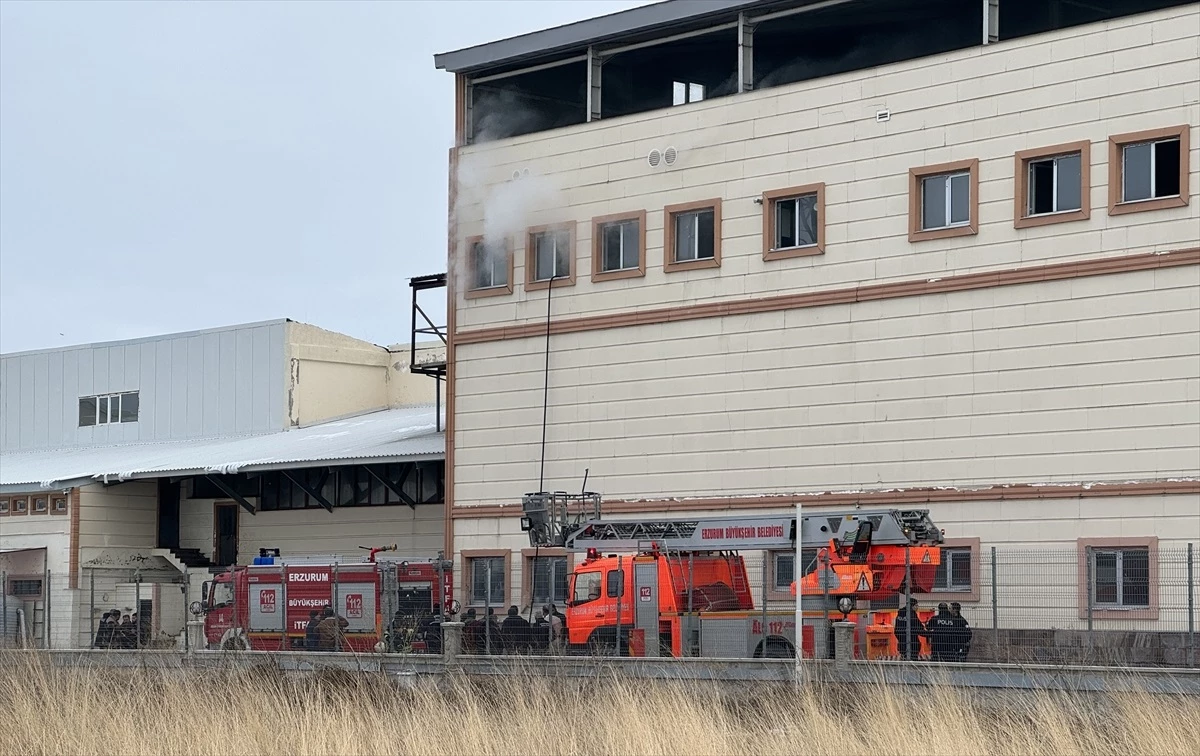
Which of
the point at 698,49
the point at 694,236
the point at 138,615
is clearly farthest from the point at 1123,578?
the point at 138,615

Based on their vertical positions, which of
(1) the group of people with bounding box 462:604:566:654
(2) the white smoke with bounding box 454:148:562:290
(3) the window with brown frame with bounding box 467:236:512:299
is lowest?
(1) the group of people with bounding box 462:604:566:654

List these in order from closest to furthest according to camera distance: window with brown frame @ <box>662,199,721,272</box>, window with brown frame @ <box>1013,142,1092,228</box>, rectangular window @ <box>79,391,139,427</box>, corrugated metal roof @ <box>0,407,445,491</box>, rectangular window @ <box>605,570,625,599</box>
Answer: rectangular window @ <box>605,570,625,599</box> < window with brown frame @ <box>1013,142,1092,228</box> < window with brown frame @ <box>662,199,721,272</box> < corrugated metal roof @ <box>0,407,445,491</box> < rectangular window @ <box>79,391,139,427</box>

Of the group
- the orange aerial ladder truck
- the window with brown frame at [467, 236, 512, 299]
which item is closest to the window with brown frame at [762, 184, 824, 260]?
the orange aerial ladder truck

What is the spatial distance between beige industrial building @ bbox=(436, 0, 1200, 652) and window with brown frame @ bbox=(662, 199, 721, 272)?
0.06m

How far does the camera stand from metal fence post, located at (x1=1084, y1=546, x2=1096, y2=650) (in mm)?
26969

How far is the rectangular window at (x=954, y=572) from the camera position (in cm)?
3203

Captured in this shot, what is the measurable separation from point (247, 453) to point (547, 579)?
13154 mm

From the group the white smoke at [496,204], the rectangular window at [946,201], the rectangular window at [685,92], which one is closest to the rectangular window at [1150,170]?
the rectangular window at [946,201]

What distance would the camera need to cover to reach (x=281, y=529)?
48719 mm

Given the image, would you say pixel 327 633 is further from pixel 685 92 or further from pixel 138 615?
pixel 685 92

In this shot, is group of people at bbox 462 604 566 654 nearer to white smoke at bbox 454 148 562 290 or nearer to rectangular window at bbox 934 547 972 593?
rectangular window at bbox 934 547 972 593

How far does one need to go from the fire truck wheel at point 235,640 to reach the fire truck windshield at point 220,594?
235cm

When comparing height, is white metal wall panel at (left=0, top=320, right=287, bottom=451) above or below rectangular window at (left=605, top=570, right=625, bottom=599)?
above

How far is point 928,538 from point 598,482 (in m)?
10.0
